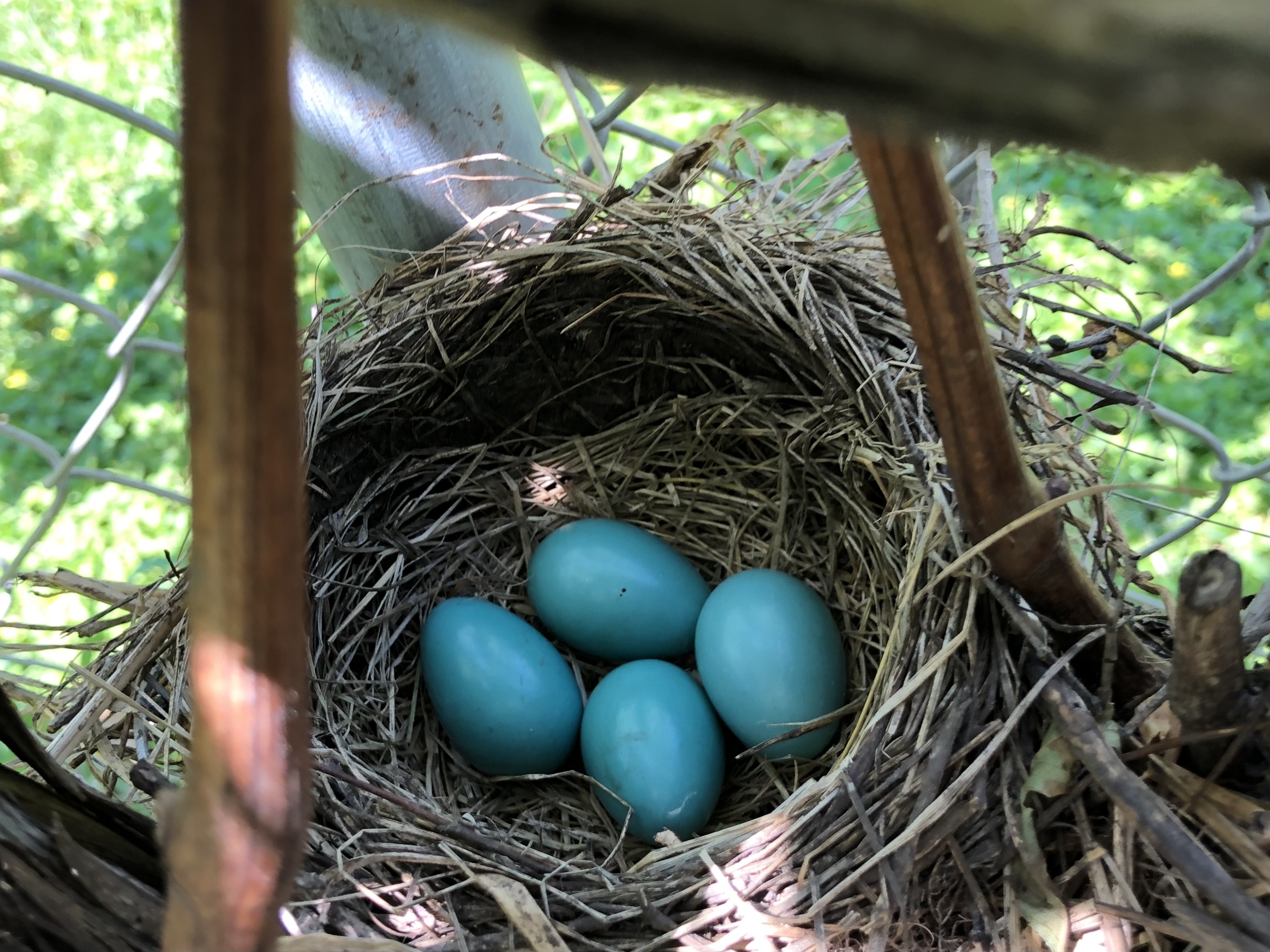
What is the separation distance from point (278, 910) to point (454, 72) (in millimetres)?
737

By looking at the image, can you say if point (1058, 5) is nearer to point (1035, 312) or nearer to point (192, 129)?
point (192, 129)

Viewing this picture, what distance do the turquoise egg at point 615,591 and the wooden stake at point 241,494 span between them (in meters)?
0.73

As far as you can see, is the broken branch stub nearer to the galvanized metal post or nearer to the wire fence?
the wire fence

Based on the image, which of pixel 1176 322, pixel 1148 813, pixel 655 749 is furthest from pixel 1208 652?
pixel 1176 322

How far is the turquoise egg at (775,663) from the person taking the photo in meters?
0.91

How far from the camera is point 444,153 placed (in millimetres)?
896

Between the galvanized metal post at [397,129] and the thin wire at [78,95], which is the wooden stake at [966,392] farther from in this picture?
the thin wire at [78,95]

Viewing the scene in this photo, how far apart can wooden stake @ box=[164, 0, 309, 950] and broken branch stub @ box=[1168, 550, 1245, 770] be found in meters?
0.41

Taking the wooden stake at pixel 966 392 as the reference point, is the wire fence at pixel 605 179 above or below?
above

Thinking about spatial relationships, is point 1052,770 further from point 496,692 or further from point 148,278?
point 148,278

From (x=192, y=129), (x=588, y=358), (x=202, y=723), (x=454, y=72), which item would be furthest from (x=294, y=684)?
(x=588, y=358)

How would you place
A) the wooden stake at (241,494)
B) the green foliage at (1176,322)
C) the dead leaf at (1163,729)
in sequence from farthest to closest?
the green foliage at (1176,322), the dead leaf at (1163,729), the wooden stake at (241,494)

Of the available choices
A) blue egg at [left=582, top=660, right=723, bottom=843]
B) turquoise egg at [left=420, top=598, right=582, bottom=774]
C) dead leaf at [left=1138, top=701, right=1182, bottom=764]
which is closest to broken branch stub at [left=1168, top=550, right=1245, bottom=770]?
dead leaf at [left=1138, top=701, right=1182, bottom=764]

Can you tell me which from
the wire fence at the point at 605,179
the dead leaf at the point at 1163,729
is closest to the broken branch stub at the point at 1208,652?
the dead leaf at the point at 1163,729
